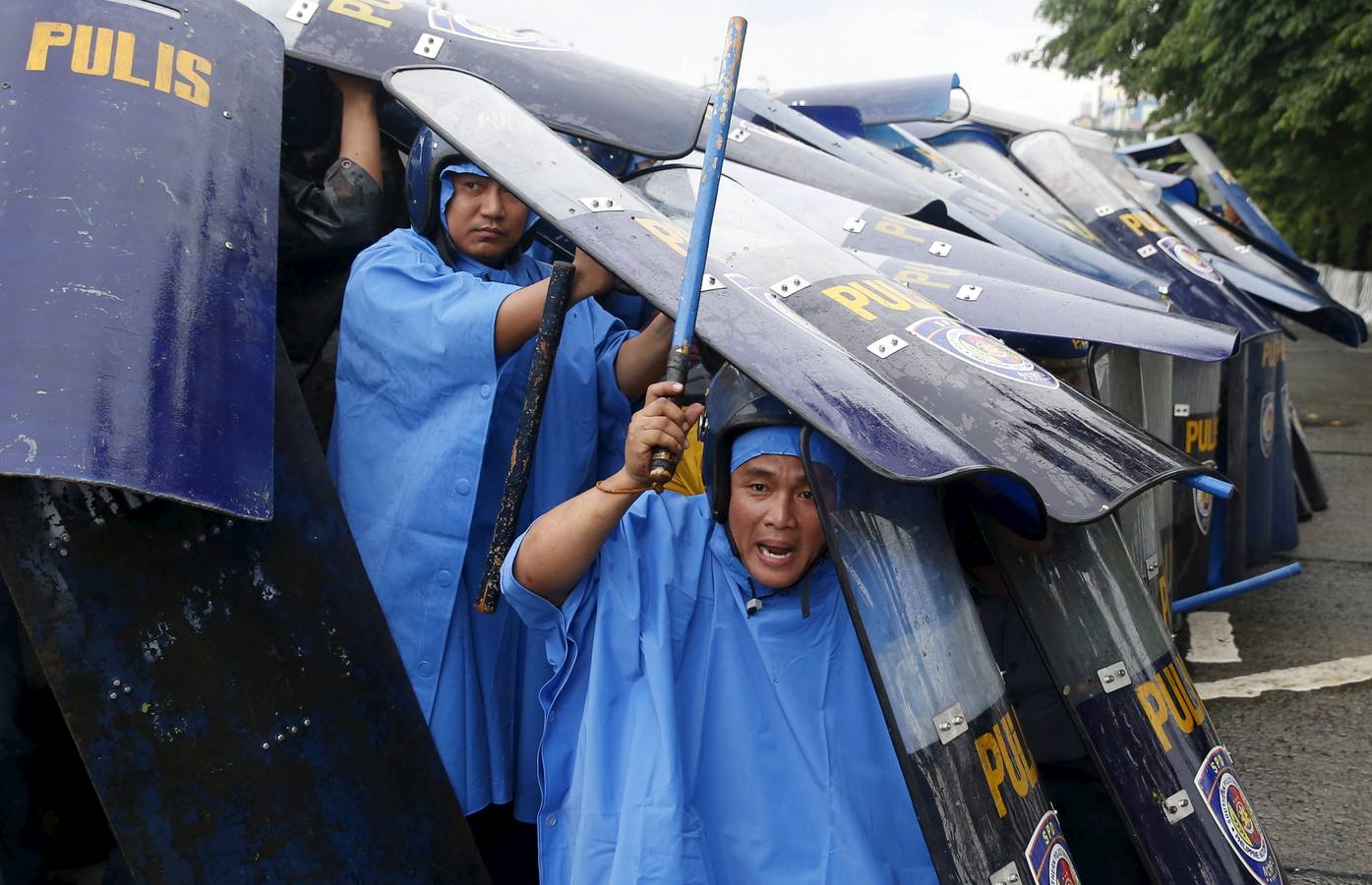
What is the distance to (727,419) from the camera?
1.97m

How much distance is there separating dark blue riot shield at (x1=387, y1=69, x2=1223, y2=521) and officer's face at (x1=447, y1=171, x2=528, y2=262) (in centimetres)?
18

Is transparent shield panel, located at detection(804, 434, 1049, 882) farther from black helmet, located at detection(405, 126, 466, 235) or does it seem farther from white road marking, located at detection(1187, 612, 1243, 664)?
white road marking, located at detection(1187, 612, 1243, 664)

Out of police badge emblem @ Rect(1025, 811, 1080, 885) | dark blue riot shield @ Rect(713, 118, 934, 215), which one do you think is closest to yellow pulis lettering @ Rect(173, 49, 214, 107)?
dark blue riot shield @ Rect(713, 118, 934, 215)

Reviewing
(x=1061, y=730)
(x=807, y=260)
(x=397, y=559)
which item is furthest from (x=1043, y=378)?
(x=397, y=559)

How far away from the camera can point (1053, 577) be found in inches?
79.2

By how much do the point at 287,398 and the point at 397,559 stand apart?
36 centimetres

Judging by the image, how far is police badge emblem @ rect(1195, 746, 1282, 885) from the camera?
6.52ft

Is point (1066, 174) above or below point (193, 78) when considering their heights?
below

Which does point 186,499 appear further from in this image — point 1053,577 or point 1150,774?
point 1150,774

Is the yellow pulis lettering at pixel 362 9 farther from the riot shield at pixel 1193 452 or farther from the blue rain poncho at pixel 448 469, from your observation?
the riot shield at pixel 1193 452

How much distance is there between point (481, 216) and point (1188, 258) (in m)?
3.22

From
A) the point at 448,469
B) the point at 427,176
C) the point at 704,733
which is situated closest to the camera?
the point at 704,733

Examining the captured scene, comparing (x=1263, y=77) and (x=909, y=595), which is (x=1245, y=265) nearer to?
(x=909, y=595)

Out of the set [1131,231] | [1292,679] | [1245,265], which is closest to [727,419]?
[1292,679]
